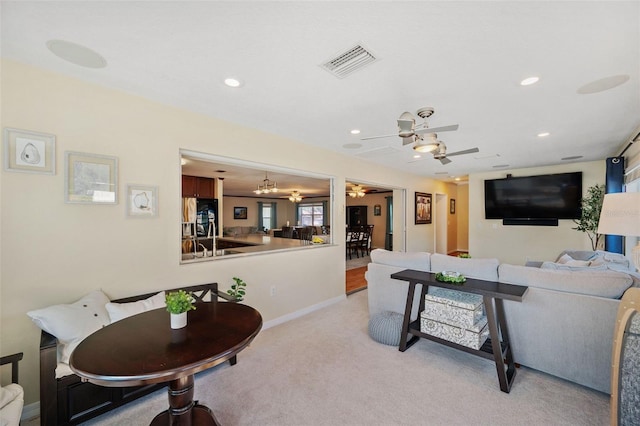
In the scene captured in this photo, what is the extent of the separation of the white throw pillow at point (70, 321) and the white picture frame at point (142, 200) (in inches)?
30.4

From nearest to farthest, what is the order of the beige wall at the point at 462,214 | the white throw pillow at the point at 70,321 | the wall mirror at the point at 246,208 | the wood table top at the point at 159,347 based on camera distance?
the wood table top at the point at 159,347 → the white throw pillow at the point at 70,321 → the wall mirror at the point at 246,208 → the beige wall at the point at 462,214

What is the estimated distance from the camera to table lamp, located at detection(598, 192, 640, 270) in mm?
1590

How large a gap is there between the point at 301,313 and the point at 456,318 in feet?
6.76

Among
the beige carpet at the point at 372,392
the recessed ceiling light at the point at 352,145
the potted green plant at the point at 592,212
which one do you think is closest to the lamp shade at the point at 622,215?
the beige carpet at the point at 372,392

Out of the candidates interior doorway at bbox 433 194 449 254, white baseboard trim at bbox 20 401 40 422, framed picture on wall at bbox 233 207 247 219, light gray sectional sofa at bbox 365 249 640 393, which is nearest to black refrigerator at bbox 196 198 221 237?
white baseboard trim at bbox 20 401 40 422

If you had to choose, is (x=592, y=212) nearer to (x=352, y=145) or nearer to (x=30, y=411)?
(x=352, y=145)

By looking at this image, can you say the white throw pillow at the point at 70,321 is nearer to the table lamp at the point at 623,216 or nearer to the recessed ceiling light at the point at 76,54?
the recessed ceiling light at the point at 76,54

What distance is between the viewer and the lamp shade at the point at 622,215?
1.60 m

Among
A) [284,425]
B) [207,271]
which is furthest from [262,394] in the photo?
[207,271]

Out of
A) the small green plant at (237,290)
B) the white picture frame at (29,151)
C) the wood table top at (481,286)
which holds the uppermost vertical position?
the white picture frame at (29,151)

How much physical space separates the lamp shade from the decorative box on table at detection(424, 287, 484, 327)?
3.55ft

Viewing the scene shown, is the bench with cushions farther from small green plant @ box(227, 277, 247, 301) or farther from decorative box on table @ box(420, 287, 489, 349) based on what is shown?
decorative box on table @ box(420, 287, 489, 349)

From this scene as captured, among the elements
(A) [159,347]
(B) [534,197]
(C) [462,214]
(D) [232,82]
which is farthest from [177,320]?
(C) [462,214]

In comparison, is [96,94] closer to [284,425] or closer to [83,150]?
[83,150]
